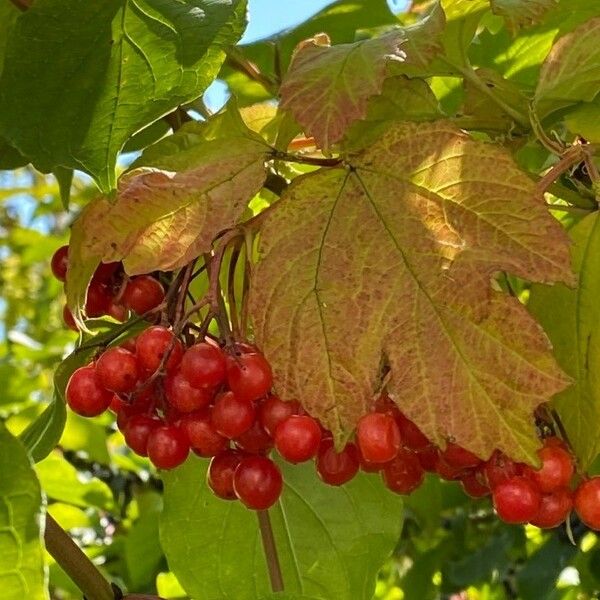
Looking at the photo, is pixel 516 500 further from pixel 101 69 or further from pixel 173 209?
pixel 101 69

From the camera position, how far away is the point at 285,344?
0.87 meters

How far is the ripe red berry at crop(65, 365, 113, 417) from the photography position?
95cm

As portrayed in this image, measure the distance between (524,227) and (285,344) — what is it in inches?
8.3

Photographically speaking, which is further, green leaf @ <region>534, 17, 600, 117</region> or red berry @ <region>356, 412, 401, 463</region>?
green leaf @ <region>534, 17, 600, 117</region>

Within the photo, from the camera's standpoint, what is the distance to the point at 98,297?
3.66ft

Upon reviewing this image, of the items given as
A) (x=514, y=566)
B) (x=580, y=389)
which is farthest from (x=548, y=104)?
(x=514, y=566)

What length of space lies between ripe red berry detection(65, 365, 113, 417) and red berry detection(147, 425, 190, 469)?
5 cm

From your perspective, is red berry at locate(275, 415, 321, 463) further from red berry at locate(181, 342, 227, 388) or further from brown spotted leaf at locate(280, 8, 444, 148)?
brown spotted leaf at locate(280, 8, 444, 148)

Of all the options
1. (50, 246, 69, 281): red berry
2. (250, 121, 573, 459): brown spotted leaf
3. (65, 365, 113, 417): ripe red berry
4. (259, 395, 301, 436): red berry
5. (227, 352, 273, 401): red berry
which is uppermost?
(250, 121, 573, 459): brown spotted leaf

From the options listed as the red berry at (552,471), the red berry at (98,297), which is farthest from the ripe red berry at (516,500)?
the red berry at (98,297)

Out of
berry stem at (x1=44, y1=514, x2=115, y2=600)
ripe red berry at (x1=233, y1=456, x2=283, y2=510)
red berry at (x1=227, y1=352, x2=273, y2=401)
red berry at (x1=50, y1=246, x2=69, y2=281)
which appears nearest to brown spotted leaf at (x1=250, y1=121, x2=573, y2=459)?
red berry at (x1=227, y1=352, x2=273, y2=401)

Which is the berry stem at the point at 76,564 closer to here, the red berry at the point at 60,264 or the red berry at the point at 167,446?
the red berry at the point at 167,446

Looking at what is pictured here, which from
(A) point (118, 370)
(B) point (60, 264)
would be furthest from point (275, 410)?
(B) point (60, 264)

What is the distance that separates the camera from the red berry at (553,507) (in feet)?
3.01
